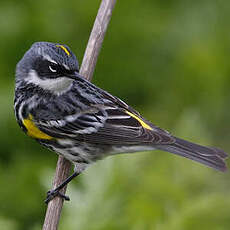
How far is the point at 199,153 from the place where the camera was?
4.40 metres

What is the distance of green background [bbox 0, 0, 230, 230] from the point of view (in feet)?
13.6

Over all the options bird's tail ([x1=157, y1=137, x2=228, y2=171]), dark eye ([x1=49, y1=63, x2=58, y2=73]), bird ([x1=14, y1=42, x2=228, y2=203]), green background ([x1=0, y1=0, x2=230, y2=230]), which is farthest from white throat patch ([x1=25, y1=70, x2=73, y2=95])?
bird's tail ([x1=157, y1=137, x2=228, y2=171])

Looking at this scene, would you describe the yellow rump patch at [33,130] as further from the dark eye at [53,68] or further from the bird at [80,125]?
the dark eye at [53,68]

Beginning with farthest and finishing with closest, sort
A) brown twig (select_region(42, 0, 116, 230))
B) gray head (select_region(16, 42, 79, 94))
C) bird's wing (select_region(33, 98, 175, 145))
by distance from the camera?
bird's wing (select_region(33, 98, 175, 145))
brown twig (select_region(42, 0, 116, 230))
gray head (select_region(16, 42, 79, 94))

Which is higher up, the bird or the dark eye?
the dark eye

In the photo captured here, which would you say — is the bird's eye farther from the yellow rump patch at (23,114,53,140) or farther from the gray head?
the yellow rump patch at (23,114,53,140)

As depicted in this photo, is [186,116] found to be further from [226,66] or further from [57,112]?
[226,66]

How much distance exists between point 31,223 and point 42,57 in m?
1.31

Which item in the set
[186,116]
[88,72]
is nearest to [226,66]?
[186,116]

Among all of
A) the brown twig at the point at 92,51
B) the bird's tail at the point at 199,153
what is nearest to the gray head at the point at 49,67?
the brown twig at the point at 92,51

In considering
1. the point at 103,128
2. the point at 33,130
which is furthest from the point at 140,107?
the point at 33,130

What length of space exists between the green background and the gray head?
640 mm

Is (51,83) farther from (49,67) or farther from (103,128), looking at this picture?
(103,128)

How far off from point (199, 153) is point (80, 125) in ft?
2.90
